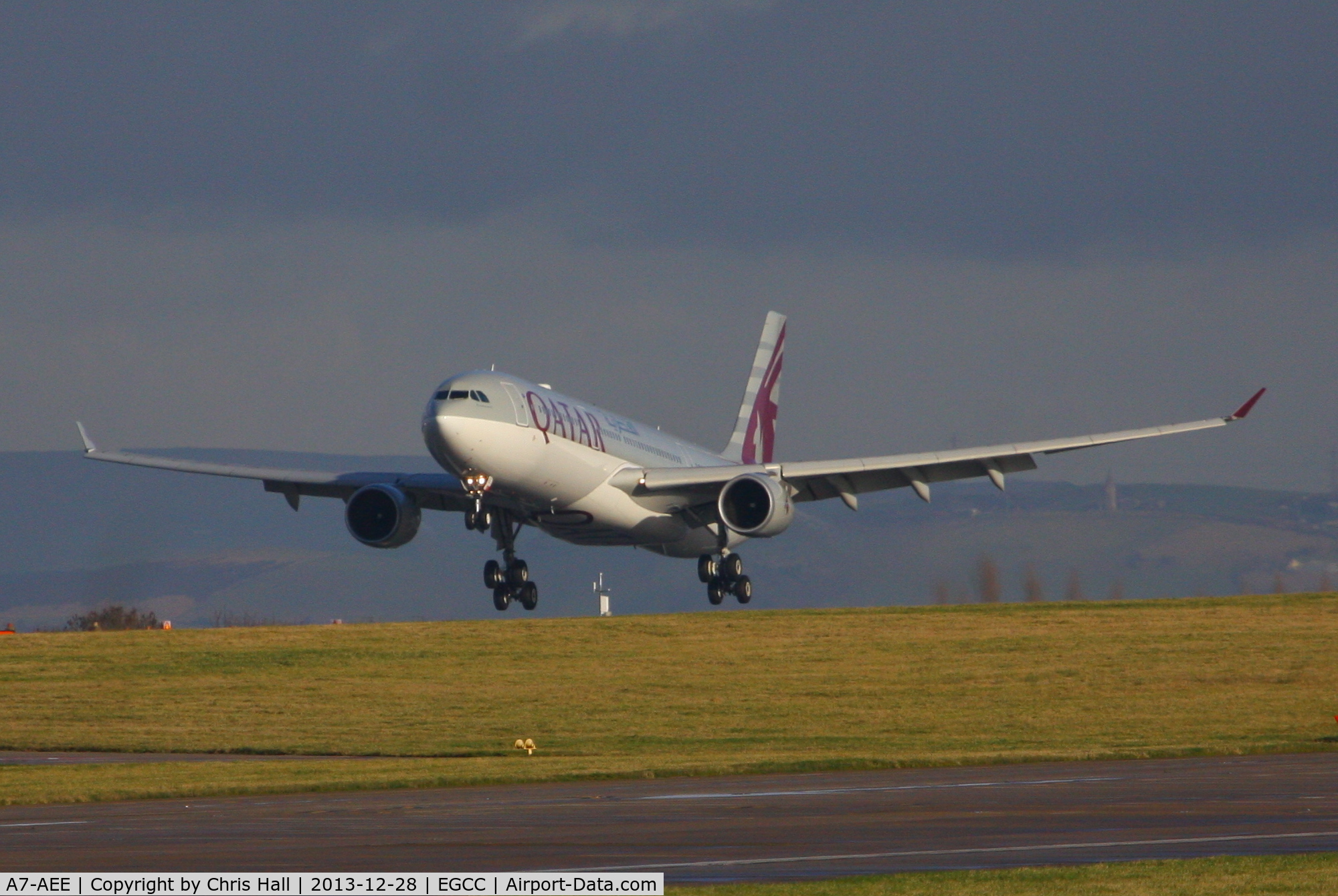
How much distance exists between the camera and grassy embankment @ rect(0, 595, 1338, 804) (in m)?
29.9

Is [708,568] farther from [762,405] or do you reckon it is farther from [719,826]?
[719,826]

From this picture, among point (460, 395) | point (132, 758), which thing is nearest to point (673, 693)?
point (460, 395)

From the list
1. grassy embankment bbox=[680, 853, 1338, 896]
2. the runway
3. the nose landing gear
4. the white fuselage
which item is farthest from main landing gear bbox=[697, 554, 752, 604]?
grassy embankment bbox=[680, 853, 1338, 896]

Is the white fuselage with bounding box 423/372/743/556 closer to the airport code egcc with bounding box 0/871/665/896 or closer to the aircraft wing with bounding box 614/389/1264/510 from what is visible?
the aircraft wing with bounding box 614/389/1264/510

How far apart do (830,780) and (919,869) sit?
10.00m

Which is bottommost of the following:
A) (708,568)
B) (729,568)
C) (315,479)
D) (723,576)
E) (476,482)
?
(476,482)

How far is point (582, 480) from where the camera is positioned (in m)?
46.2

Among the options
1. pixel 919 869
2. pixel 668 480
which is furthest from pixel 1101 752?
pixel 668 480

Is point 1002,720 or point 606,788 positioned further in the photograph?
point 1002,720

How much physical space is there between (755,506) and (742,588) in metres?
5.27

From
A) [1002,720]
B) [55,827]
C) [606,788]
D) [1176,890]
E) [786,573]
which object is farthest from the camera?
[786,573]

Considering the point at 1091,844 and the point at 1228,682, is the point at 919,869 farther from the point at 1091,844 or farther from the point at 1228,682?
the point at 1228,682

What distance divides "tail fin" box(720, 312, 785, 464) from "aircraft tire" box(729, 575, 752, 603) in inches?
354

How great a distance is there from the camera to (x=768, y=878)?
47.1 feet
